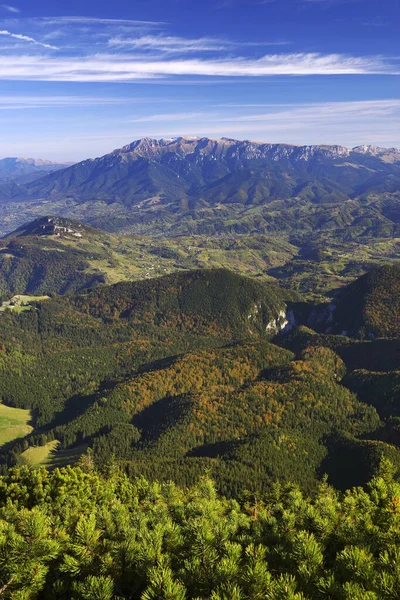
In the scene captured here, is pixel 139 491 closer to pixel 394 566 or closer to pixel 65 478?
pixel 65 478

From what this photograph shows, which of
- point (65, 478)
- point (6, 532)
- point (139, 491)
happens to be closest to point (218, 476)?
point (139, 491)

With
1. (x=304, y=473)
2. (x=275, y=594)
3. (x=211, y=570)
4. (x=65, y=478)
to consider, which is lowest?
(x=304, y=473)

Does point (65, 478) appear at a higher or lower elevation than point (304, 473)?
higher

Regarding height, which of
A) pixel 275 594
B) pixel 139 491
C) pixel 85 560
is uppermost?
pixel 275 594

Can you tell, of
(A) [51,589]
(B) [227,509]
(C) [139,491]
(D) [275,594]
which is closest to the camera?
(D) [275,594]

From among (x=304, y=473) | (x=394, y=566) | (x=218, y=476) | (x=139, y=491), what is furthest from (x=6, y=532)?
(x=304, y=473)

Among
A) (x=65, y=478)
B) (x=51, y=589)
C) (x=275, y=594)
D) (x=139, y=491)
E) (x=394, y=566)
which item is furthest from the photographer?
(x=139, y=491)

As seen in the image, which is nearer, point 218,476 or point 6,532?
point 6,532

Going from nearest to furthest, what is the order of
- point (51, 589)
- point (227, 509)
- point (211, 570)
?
point (211, 570), point (51, 589), point (227, 509)

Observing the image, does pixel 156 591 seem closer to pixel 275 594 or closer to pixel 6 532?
pixel 275 594
